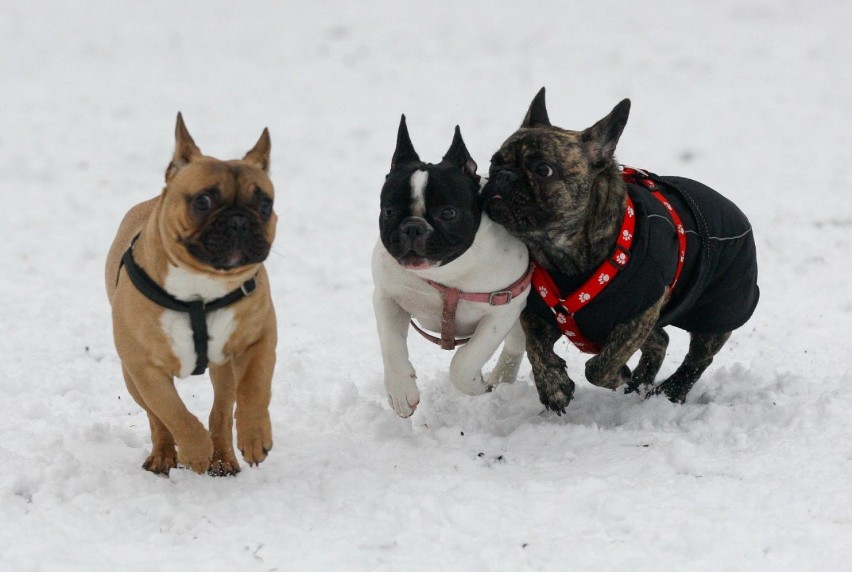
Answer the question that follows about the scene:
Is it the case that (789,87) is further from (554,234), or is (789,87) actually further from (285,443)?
(285,443)

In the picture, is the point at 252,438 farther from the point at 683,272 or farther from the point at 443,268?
the point at 683,272

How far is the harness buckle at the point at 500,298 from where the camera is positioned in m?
5.14

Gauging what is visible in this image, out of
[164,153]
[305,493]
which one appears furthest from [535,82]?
[305,493]

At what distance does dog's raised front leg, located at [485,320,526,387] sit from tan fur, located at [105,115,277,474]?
2056mm

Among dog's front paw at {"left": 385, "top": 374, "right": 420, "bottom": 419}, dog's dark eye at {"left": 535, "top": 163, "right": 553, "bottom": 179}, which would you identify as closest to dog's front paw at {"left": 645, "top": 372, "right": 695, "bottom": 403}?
dog's front paw at {"left": 385, "top": 374, "right": 420, "bottom": 419}

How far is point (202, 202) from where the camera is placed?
4156 millimetres

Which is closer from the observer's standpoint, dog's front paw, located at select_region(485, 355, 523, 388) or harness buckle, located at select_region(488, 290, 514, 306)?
harness buckle, located at select_region(488, 290, 514, 306)

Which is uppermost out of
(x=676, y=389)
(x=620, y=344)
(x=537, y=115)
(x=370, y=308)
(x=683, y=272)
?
Result: (x=537, y=115)

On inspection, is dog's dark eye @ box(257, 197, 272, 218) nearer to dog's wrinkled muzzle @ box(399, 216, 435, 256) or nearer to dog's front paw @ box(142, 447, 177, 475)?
dog's wrinkled muzzle @ box(399, 216, 435, 256)

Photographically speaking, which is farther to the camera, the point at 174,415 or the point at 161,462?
the point at 161,462

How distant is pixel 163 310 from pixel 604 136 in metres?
2.52

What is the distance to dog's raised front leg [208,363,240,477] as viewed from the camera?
4.89m

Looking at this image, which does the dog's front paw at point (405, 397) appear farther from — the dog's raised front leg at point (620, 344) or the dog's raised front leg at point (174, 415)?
the dog's raised front leg at point (174, 415)

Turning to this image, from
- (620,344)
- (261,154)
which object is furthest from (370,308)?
(261,154)
